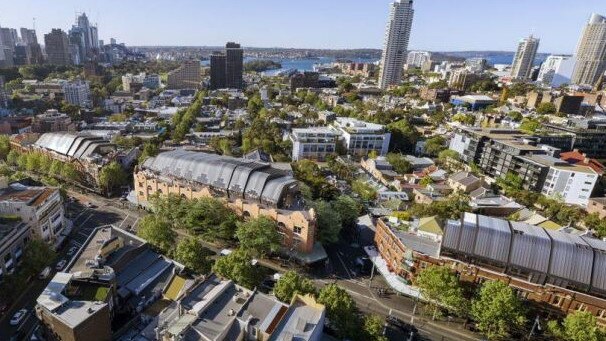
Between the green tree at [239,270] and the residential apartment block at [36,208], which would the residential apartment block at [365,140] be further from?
the residential apartment block at [36,208]

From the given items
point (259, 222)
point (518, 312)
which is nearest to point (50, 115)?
point (259, 222)

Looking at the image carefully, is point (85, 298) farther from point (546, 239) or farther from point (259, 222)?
point (546, 239)

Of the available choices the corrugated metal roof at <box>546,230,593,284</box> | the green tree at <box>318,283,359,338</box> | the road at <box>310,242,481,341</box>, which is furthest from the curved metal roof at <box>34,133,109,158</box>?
the corrugated metal roof at <box>546,230,593,284</box>

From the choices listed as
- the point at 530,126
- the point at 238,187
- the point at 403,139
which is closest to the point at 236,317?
the point at 238,187

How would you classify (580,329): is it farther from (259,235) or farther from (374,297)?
(259,235)

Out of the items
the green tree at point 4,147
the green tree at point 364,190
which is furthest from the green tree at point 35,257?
the green tree at point 4,147
